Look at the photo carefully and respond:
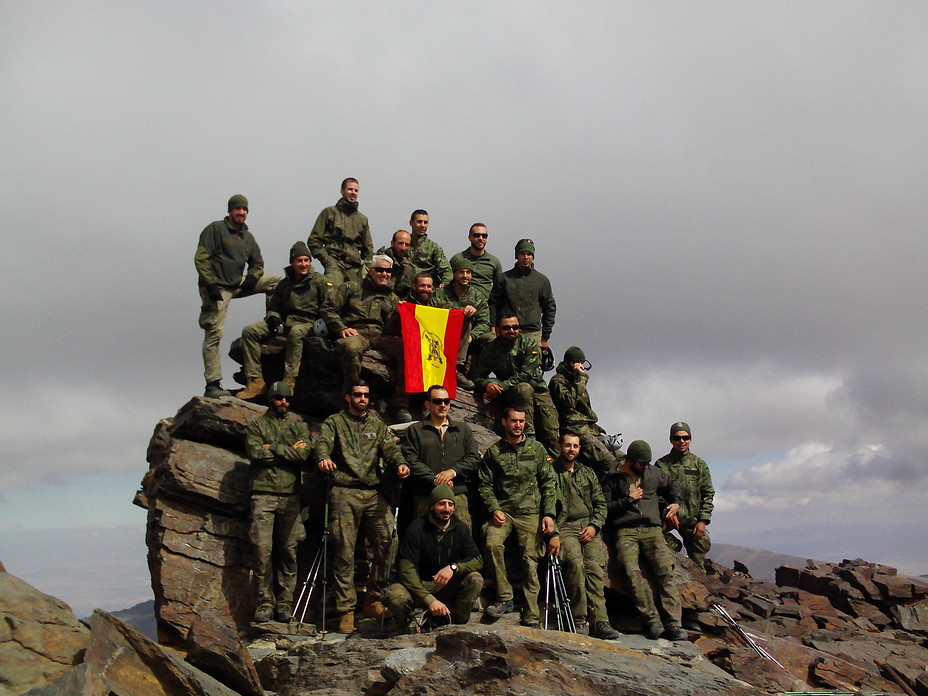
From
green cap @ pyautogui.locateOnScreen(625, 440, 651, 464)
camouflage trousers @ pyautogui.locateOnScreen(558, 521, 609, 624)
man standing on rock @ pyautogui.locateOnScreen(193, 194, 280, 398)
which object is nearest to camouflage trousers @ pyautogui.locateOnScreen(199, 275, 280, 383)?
man standing on rock @ pyautogui.locateOnScreen(193, 194, 280, 398)

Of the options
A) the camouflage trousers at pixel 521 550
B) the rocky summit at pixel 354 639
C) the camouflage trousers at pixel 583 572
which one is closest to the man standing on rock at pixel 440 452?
the camouflage trousers at pixel 521 550

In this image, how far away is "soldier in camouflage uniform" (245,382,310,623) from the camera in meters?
14.1

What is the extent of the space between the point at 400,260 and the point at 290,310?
10.8ft

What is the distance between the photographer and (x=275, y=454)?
46.9ft

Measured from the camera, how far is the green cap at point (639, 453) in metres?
16.0

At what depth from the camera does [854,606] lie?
70.8ft

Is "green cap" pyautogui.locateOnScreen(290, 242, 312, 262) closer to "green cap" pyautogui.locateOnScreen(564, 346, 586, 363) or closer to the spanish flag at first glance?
the spanish flag

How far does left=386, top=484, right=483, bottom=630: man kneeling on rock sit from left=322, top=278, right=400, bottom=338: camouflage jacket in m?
5.29

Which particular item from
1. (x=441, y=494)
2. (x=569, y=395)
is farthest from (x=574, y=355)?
(x=441, y=494)

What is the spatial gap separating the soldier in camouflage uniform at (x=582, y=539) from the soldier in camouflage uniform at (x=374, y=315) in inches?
144

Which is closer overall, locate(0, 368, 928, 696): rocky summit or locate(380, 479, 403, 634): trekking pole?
locate(0, 368, 928, 696): rocky summit

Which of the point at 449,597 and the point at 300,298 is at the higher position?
the point at 300,298

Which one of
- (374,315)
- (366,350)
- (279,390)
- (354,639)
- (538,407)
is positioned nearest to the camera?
(354,639)

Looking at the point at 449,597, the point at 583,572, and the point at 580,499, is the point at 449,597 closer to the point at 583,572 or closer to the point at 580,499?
the point at 583,572
